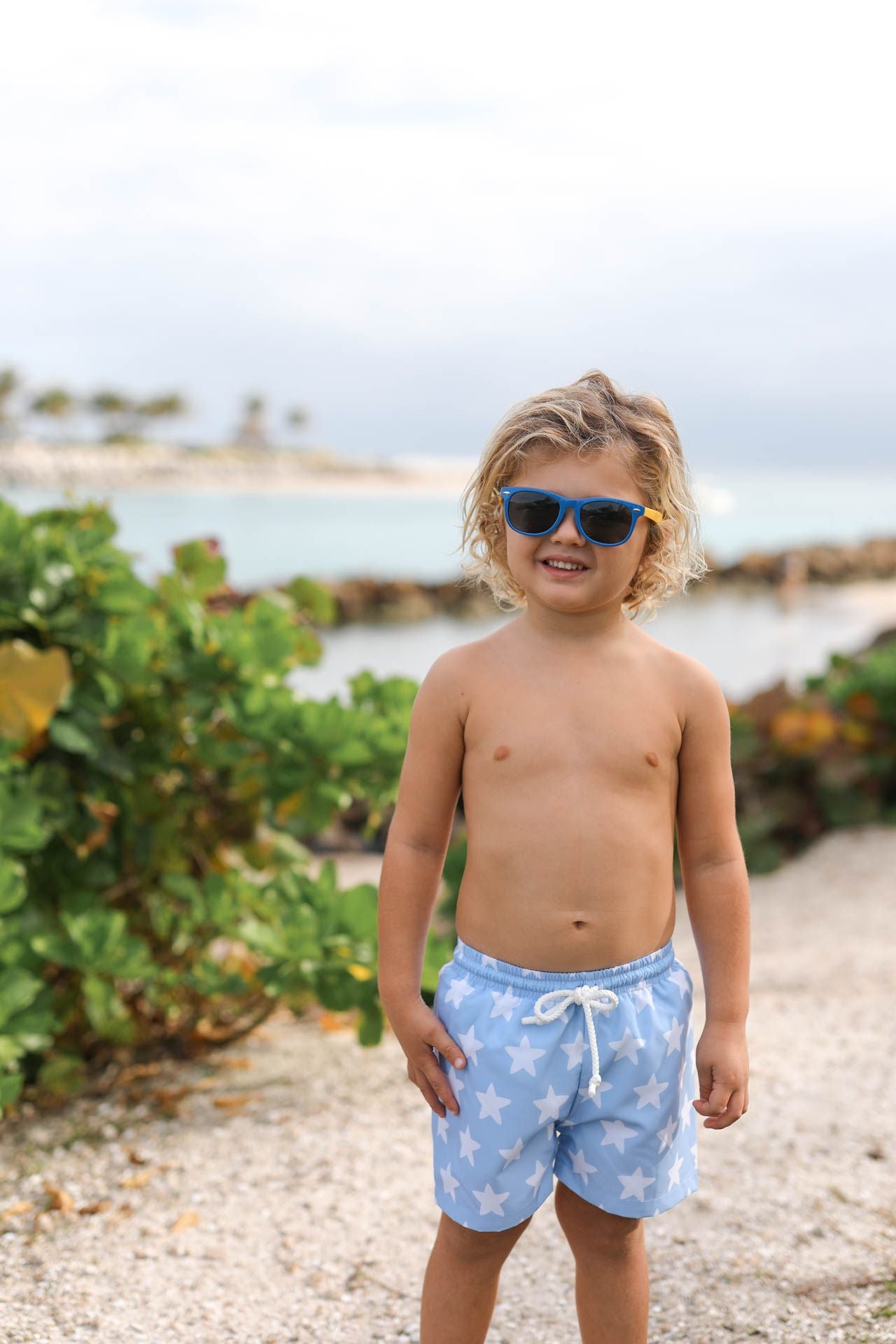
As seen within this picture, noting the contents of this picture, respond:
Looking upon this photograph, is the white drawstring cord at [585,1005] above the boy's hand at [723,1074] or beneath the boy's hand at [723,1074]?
above

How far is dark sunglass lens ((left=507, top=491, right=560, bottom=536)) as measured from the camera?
161 cm

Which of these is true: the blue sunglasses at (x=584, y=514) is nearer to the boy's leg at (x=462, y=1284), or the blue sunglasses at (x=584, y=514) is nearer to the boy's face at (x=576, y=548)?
the boy's face at (x=576, y=548)

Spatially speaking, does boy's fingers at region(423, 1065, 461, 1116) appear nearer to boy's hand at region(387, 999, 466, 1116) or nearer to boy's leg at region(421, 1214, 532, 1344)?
boy's hand at region(387, 999, 466, 1116)

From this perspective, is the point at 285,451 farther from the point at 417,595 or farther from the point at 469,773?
the point at 469,773

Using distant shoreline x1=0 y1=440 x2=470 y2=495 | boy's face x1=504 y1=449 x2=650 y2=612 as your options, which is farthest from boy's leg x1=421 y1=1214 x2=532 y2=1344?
distant shoreline x1=0 y1=440 x2=470 y2=495

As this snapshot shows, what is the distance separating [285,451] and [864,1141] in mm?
84310

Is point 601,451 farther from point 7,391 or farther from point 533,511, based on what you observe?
point 7,391

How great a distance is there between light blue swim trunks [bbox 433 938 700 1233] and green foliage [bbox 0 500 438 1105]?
3.03ft

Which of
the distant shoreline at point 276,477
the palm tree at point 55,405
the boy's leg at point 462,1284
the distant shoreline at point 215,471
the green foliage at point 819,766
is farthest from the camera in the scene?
the palm tree at point 55,405

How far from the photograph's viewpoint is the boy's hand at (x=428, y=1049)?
5.40ft

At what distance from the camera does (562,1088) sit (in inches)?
63.2

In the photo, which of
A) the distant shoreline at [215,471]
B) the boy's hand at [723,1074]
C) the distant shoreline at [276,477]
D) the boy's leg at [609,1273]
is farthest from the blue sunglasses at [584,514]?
the distant shoreline at [215,471]

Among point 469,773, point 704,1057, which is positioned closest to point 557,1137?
point 704,1057

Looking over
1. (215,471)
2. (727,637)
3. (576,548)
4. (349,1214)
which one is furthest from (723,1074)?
(215,471)
